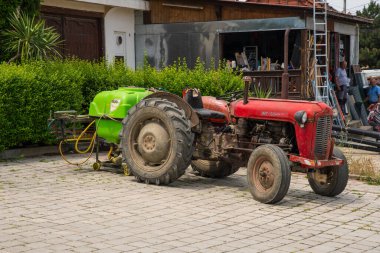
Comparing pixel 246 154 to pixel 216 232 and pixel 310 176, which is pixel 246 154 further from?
pixel 216 232

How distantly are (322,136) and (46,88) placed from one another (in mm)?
6475

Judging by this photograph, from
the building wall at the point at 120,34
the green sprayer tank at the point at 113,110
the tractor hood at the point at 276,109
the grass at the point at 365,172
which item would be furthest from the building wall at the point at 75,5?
the grass at the point at 365,172

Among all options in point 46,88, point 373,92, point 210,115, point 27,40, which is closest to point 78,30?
point 27,40

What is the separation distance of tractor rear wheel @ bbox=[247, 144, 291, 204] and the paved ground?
0.51 ft

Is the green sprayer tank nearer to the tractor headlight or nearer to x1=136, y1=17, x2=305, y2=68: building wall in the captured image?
the tractor headlight

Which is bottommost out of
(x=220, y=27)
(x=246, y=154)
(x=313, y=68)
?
(x=246, y=154)

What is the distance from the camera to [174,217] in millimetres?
8031

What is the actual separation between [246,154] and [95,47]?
12068 mm

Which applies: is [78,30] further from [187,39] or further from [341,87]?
[341,87]

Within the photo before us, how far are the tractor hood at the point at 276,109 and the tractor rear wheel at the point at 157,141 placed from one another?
866 millimetres

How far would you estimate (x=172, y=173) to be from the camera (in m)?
9.94

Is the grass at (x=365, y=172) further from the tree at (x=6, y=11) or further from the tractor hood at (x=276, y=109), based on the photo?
the tree at (x=6, y=11)

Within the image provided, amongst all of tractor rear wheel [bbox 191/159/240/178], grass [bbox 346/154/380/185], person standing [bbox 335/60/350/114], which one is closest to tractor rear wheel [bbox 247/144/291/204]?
tractor rear wheel [bbox 191/159/240/178]

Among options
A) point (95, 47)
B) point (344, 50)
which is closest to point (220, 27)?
point (95, 47)
